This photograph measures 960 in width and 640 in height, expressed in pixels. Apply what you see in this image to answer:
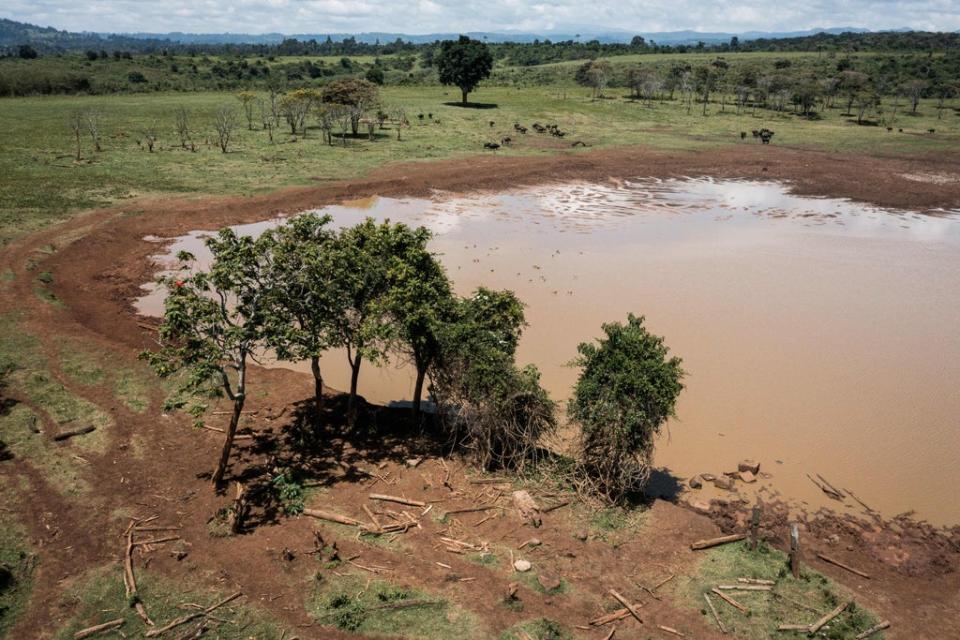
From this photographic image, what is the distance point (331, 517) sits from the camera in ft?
48.1

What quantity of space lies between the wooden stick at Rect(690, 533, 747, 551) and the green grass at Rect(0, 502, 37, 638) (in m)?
13.4

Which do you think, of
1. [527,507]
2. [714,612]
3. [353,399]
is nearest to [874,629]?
[714,612]

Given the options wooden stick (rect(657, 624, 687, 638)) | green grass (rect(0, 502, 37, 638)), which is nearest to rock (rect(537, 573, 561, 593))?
wooden stick (rect(657, 624, 687, 638))

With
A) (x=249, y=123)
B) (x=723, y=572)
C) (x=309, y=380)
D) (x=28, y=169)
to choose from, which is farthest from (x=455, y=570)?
(x=249, y=123)

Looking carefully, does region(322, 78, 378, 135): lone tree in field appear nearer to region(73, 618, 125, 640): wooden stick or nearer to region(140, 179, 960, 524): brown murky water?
region(140, 179, 960, 524): brown murky water

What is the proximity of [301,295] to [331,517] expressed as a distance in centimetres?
516

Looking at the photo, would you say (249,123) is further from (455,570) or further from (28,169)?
(455,570)

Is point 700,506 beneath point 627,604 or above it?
beneath

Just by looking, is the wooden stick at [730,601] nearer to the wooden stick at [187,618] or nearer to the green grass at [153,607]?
the green grass at [153,607]

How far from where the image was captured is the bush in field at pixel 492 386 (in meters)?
15.5

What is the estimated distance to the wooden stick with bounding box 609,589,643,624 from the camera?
1231cm

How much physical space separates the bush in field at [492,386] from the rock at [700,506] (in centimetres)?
397

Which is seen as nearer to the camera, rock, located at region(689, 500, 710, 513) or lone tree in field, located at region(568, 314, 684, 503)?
lone tree in field, located at region(568, 314, 684, 503)

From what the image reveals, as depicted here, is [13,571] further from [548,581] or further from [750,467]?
[750,467]
